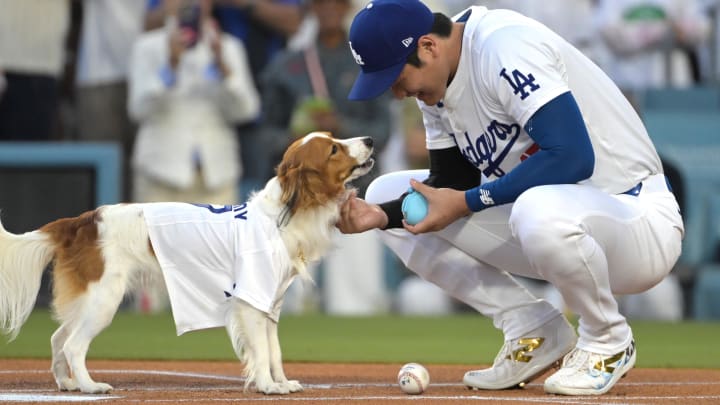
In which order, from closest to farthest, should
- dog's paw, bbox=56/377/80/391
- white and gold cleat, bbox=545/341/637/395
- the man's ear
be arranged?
white and gold cleat, bbox=545/341/637/395
the man's ear
dog's paw, bbox=56/377/80/391

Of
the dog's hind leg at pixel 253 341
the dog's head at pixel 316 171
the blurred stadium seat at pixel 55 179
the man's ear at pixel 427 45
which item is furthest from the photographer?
the blurred stadium seat at pixel 55 179

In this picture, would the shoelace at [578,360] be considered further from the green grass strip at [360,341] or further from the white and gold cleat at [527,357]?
the green grass strip at [360,341]

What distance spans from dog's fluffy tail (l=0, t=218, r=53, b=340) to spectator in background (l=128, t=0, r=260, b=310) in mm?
5727

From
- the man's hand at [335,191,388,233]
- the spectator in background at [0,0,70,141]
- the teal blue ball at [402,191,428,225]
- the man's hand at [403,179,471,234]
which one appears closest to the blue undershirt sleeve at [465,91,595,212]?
the man's hand at [403,179,471,234]

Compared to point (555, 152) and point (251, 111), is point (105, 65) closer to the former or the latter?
point (251, 111)

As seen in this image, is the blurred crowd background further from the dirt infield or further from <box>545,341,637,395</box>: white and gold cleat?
<box>545,341,637,395</box>: white and gold cleat

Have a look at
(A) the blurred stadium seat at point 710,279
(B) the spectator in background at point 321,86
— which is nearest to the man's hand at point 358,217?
(B) the spectator in background at point 321,86

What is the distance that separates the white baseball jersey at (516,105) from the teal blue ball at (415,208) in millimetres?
303

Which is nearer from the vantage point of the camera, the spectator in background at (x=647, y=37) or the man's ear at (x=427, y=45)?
the man's ear at (x=427, y=45)

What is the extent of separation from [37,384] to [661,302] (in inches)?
274

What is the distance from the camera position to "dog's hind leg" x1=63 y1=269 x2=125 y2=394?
5547 millimetres

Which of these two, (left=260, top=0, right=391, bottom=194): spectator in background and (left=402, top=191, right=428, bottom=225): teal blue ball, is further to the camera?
(left=260, top=0, right=391, bottom=194): spectator in background

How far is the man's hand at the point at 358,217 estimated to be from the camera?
580cm

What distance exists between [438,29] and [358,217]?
956 mm
